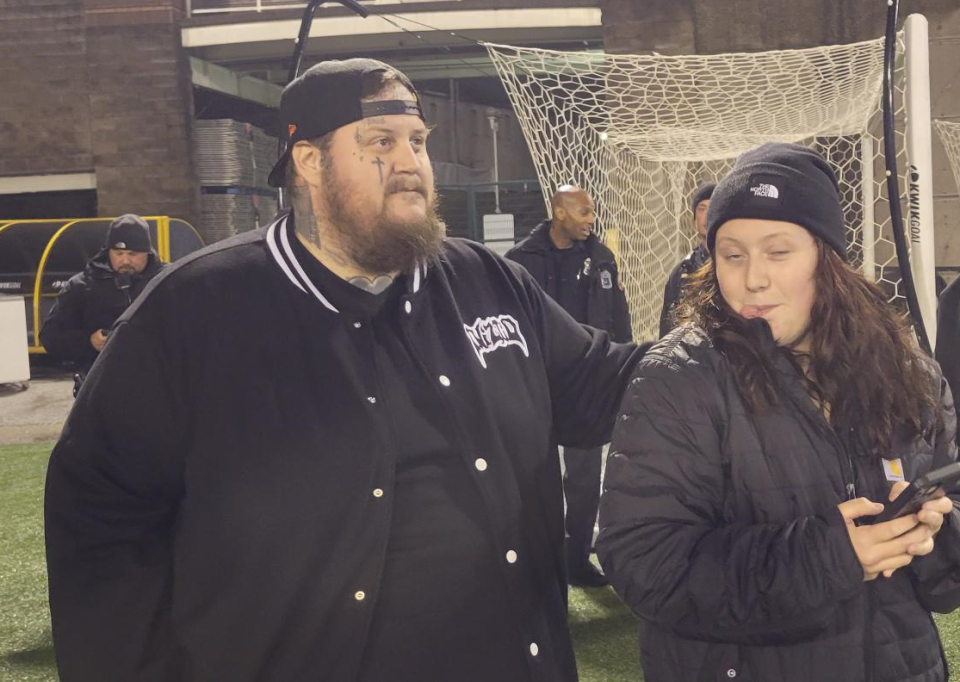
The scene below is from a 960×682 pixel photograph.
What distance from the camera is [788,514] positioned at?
1.64m

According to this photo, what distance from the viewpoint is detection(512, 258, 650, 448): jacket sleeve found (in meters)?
2.24

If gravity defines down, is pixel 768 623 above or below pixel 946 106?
below

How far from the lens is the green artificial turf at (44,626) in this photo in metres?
3.81

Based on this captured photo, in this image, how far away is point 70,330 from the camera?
18.0ft

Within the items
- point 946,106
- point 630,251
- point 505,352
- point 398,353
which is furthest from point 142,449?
point 946,106

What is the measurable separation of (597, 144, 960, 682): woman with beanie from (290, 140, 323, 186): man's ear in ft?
2.61

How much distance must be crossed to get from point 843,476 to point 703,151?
7.21 m

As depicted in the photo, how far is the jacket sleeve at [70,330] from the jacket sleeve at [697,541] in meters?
4.43

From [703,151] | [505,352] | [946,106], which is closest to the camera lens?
[505,352]

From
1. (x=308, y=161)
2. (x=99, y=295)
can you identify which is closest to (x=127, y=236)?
(x=99, y=295)

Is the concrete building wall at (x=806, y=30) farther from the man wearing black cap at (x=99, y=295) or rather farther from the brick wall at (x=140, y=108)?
the man wearing black cap at (x=99, y=295)

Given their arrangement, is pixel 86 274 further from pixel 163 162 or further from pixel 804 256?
pixel 163 162

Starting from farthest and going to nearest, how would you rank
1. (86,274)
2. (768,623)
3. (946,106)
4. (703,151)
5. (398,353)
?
1. (946,106)
2. (703,151)
3. (86,274)
4. (398,353)
5. (768,623)

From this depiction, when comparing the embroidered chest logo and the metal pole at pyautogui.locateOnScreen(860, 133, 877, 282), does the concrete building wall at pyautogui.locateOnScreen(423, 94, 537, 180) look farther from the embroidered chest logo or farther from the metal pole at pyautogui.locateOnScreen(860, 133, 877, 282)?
the embroidered chest logo
